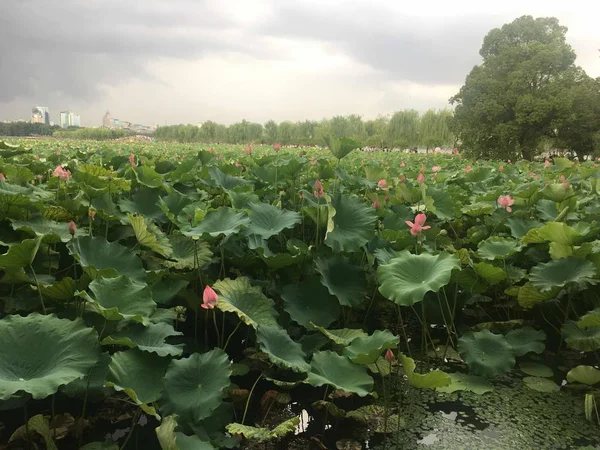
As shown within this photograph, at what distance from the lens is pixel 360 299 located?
6.13ft

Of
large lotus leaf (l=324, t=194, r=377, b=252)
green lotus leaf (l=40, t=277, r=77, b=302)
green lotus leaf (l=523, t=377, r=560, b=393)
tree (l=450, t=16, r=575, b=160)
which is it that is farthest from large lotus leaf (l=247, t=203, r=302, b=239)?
tree (l=450, t=16, r=575, b=160)

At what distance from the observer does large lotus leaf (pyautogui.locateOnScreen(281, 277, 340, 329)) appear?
182 centimetres

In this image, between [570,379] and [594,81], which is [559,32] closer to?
[594,81]

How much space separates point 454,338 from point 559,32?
22.6 metres

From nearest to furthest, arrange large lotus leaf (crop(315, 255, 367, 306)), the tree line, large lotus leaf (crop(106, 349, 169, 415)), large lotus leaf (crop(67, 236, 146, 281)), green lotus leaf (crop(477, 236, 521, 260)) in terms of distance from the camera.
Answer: large lotus leaf (crop(106, 349, 169, 415))
large lotus leaf (crop(67, 236, 146, 281))
large lotus leaf (crop(315, 255, 367, 306))
green lotus leaf (crop(477, 236, 521, 260))
the tree line

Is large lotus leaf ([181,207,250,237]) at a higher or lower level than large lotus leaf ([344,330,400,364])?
higher

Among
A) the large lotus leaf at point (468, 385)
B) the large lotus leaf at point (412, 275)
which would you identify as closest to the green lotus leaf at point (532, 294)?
the large lotus leaf at point (468, 385)

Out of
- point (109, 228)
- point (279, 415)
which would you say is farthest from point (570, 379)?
point (109, 228)

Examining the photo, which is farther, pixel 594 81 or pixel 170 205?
pixel 594 81

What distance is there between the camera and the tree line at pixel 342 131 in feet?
132

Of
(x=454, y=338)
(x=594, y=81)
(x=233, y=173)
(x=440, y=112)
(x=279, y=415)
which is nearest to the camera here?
(x=279, y=415)

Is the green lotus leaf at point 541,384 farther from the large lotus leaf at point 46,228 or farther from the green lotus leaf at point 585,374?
the large lotus leaf at point 46,228

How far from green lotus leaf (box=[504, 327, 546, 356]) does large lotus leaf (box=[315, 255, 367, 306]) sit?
2.34 feet

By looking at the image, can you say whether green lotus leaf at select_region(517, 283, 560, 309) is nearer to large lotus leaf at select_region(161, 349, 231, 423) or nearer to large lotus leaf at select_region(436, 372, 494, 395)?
large lotus leaf at select_region(436, 372, 494, 395)
